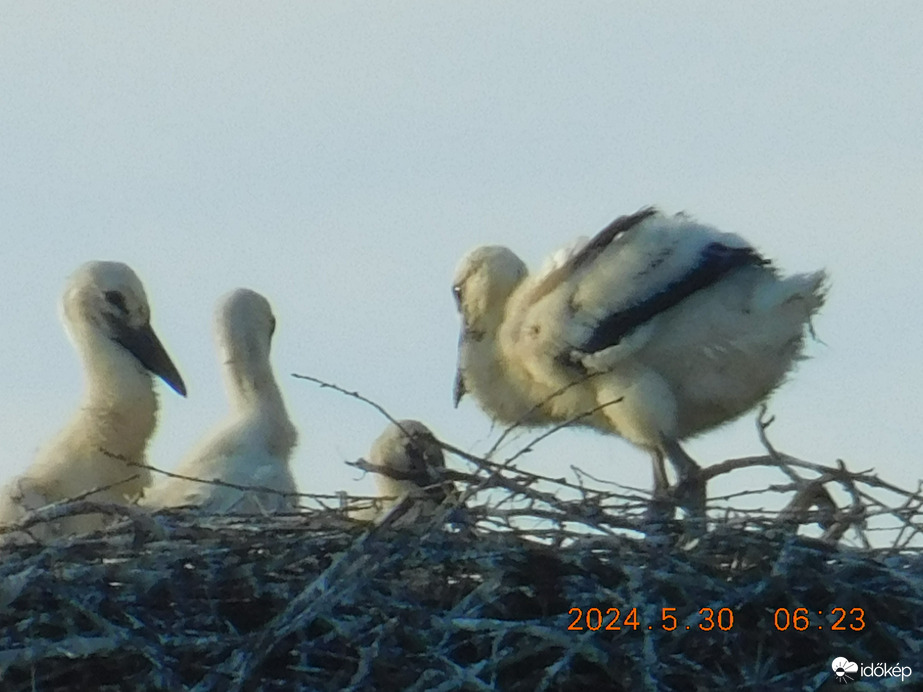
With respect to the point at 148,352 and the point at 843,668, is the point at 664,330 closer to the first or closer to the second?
the point at 148,352

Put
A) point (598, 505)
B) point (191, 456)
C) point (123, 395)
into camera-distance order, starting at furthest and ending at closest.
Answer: point (123, 395) < point (191, 456) < point (598, 505)

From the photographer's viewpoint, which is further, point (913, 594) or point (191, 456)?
point (191, 456)

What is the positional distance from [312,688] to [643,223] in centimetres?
268

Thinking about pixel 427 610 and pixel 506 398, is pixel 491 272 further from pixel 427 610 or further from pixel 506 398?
pixel 427 610

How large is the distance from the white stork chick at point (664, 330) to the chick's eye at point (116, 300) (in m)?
1.18

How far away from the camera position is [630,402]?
24.9 feet

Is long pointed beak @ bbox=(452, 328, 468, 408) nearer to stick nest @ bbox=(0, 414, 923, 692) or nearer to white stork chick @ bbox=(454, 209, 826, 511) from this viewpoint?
white stork chick @ bbox=(454, 209, 826, 511)

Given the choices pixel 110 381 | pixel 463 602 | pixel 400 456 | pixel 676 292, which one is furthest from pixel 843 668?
pixel 110 381

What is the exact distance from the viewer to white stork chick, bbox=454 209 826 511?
295 inches

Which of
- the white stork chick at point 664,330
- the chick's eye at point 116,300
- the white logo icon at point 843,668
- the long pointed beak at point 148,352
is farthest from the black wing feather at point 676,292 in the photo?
the white logo icon at point 843,668

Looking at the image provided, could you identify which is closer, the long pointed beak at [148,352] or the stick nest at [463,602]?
the stick nest at [463,602]

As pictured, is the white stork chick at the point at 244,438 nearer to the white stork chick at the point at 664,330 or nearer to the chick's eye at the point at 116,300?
the chick's eye at the point at 116,300

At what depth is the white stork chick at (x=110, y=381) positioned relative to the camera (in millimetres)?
7574

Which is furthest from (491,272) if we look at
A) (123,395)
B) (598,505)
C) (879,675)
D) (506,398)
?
(879,675)
